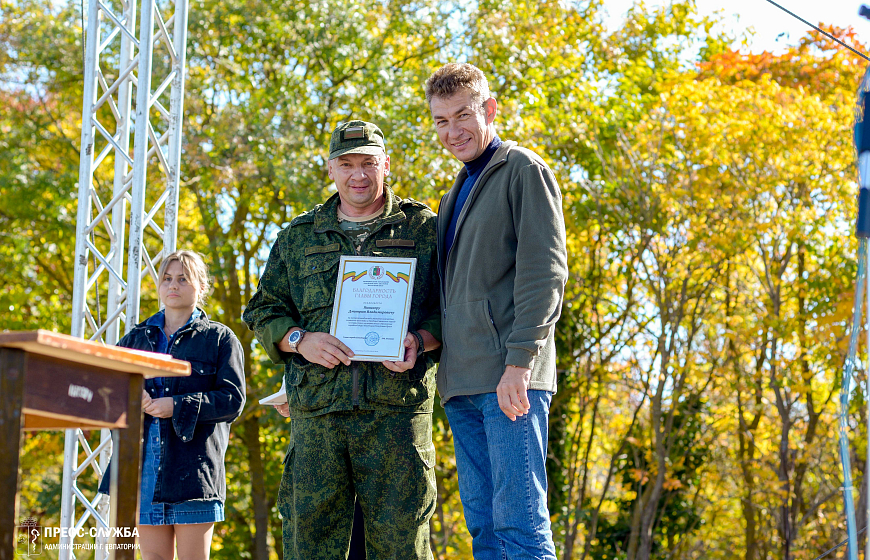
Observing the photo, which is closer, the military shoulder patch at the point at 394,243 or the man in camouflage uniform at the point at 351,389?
the man in camouflage uniform at the point at 351,389

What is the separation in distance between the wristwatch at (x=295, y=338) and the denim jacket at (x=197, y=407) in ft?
2.11

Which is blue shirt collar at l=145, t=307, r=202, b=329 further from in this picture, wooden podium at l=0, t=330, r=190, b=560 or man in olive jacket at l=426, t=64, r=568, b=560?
wooden podium at l=0, t=330, r=190, b=560

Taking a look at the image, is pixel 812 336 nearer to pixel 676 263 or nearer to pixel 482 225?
pixel 676 263

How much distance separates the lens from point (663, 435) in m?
8.44

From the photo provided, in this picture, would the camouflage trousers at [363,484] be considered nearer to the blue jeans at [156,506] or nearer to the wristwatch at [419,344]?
the wristwatch at [419,344]

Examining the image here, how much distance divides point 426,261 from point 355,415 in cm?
59

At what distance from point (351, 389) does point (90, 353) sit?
111 centimetres

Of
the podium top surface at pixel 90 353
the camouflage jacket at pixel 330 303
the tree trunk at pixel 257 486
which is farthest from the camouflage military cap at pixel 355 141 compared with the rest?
the tree trunk at pixel 257 486

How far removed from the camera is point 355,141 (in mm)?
2875

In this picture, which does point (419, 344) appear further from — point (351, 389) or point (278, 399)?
point (278, 399)

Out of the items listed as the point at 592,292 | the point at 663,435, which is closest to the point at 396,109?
the point at 592,292

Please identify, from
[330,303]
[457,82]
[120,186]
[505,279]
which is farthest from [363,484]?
[120,186]

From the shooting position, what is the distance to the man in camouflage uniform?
8.95 ft

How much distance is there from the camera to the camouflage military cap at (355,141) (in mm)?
2859
